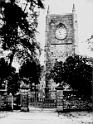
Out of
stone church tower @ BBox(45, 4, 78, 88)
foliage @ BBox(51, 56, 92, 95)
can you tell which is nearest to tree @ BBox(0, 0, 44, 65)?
foliage @ BBox(51, 56, 92, 95)

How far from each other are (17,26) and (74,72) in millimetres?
32152

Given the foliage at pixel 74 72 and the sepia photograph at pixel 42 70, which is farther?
the foliage at pixel 74 72

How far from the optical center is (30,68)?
61.3ft

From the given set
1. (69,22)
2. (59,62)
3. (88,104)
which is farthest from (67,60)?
(88,104)

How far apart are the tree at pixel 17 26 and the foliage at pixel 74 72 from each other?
23652mm

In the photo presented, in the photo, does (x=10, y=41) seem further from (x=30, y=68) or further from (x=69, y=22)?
(x=69, y=22)

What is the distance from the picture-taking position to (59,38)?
52594 mm

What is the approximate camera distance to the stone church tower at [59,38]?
169 ft

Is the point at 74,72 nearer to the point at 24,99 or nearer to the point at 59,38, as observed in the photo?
the point at 59,38

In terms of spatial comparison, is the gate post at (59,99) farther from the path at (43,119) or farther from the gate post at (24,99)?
the path at (43,119)

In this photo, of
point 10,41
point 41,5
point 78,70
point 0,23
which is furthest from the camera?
point 78,70

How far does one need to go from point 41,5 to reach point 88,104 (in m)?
12.1

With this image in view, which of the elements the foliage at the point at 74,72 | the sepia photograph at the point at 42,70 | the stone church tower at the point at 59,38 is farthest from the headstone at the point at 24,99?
the stone church tower at the point at 59,38

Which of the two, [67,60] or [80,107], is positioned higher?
[67,60]
